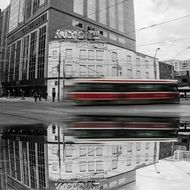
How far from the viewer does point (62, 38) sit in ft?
193

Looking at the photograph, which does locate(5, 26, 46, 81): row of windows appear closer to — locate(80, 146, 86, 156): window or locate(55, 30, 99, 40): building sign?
locate(55, 30, 99, 40): building sign

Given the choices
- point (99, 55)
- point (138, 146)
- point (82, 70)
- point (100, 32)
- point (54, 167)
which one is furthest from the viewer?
point (100, 32)

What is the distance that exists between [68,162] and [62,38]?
56.2 metres

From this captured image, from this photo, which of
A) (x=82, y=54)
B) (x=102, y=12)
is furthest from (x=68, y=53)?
(x=102, y=12)

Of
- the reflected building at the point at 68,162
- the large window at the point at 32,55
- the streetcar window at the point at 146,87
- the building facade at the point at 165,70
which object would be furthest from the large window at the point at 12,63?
the reflected building at the point at 68,162

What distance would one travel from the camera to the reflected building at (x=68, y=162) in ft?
11.2

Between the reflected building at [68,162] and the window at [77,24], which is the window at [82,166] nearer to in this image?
the reflected building at [68,162]

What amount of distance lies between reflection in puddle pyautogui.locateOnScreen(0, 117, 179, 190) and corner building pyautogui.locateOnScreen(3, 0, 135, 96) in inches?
2025

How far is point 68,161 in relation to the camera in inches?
177

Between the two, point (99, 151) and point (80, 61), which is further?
point (80, 61)

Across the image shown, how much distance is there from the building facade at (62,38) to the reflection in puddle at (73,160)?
1893 inches

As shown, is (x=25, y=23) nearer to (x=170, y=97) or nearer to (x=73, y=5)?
(x=73, y=5)

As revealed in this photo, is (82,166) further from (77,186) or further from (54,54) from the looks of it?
(54,54)

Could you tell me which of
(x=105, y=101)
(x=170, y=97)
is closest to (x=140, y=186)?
(x=105, y=101)
